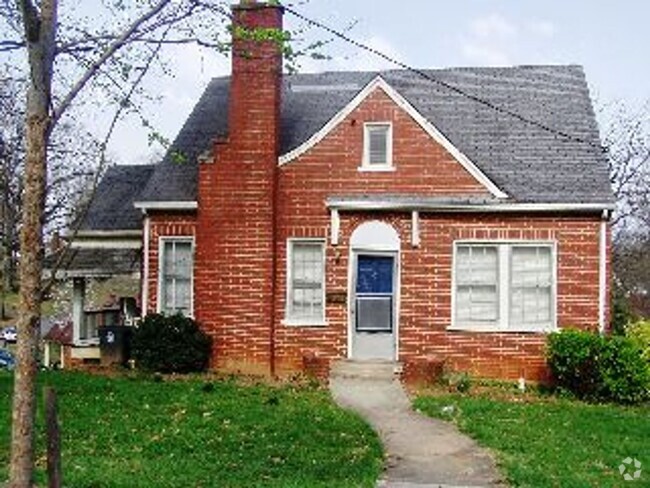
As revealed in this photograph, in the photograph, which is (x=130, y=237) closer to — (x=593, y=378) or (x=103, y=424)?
(x=103, y=424)

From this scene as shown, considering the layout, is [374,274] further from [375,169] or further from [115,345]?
[115,345]

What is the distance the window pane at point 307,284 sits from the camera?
1978cm

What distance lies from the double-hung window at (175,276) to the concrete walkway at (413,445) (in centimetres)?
438

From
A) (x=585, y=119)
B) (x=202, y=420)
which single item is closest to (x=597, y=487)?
(x=202, y=420)

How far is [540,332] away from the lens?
1895cm

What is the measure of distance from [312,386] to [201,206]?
458 cm

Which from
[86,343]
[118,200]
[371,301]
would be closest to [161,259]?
[118,200]

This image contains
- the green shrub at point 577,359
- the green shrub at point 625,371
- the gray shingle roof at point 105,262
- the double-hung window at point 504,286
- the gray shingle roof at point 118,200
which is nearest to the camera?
the green shrub at point 625,371

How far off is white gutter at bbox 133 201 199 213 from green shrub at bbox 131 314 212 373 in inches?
90.8

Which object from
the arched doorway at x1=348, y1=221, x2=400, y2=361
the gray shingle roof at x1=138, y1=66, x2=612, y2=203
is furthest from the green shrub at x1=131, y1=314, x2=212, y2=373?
the arched doorway at x1=348, y1=221, x2=400, y2=361

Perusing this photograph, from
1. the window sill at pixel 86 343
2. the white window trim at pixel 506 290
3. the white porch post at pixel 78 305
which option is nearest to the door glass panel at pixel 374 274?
the white window trim at pixel 506 290

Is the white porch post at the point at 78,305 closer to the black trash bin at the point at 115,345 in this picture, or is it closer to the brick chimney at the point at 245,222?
the black trash bin at the point at 115,345

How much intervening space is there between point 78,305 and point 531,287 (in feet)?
33.2

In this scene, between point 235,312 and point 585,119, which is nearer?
point 235,312
